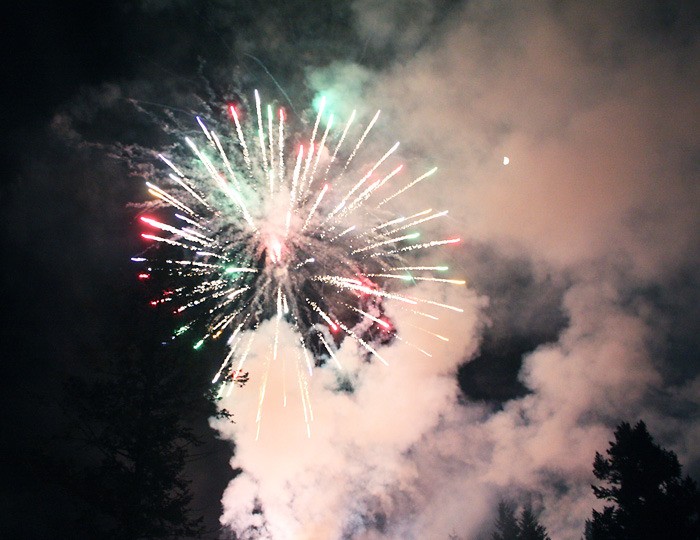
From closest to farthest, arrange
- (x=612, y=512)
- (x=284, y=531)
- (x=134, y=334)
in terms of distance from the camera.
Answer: (x=134, y=334) < (x=612, y=512) < (x=284, y=531)

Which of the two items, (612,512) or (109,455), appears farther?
(612,512)

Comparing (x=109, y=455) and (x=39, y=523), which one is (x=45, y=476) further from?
(x=39, y=523)

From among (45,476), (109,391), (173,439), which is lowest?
(45,476)

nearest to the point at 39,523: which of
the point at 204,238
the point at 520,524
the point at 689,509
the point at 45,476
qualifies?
the point at 45,476

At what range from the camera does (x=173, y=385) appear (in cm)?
1081

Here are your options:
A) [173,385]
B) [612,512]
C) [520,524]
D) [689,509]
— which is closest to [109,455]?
[173,385]

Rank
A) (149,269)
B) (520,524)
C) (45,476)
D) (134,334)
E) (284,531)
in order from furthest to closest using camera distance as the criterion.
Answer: (520,524) → (284,531) → (149,269) → (134,334) → (45,476)

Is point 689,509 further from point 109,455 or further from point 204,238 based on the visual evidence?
point 204,238

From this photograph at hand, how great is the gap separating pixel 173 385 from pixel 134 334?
193 centimetres

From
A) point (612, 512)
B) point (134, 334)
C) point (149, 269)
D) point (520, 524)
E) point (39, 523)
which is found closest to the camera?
point (134, 334)

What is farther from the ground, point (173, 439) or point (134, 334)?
point (134, 334)

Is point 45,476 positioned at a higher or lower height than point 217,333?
lower

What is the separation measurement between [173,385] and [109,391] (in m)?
1.61

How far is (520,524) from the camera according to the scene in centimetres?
3516
